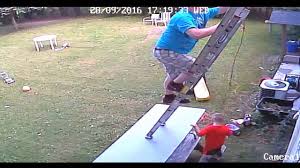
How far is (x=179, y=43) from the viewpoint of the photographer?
3121 millimetres

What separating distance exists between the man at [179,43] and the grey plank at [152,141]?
232mm

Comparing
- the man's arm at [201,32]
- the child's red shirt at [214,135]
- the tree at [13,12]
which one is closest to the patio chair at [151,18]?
the tree at [13,12]

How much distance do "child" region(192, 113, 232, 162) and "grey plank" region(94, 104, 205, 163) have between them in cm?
17

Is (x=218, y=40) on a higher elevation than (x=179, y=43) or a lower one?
higher

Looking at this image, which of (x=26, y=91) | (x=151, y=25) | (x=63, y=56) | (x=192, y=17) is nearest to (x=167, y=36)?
(x=192, y=17)

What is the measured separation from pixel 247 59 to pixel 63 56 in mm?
2620

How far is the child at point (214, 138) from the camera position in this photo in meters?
2.82

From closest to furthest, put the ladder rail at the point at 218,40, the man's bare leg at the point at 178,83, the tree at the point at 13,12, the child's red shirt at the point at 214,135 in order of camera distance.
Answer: the ladder rail at the point at 218,40 < the child's red shirt at the point at 214,135 < the man's bare leg at the point at 178,83 < the tree at the point at 13,12

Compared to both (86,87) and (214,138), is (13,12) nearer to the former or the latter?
(86,87)

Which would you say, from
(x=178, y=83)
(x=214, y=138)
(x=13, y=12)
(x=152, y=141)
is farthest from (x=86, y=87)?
(x=13, y=12)

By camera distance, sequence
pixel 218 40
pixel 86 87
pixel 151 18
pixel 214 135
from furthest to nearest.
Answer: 1. pixel 151 18
2. pixel 86 87
3. pixel 214 135
4. pixel 218 40

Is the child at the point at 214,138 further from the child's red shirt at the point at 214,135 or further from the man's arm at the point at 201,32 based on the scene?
the man's arm at the point at 201,32

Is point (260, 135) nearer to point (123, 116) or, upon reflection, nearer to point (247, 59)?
point (123, 116)

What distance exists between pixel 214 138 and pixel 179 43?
2.47ft
